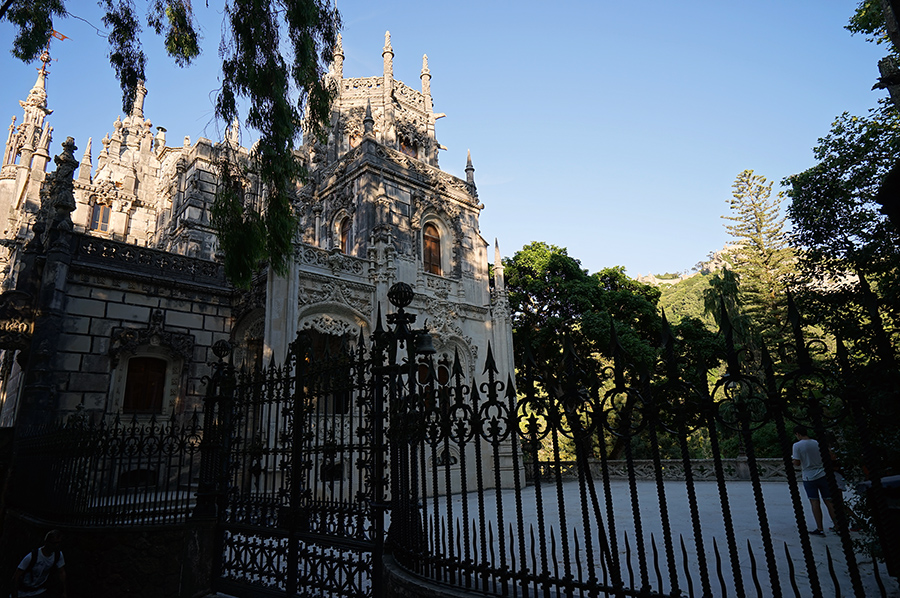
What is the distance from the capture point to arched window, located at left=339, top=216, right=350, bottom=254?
1967 centimetres

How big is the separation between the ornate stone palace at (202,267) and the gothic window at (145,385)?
0.04 meters

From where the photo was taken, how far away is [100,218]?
26219 mm

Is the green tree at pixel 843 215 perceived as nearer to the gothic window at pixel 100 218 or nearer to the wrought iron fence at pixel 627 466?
the wrought iron fence at pixel 627 466

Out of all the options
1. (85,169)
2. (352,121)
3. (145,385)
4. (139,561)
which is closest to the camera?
(139,561)

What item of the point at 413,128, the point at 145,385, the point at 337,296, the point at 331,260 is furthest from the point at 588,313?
the point at 145,385

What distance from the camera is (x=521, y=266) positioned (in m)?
27.2

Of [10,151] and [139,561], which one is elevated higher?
[10,151]

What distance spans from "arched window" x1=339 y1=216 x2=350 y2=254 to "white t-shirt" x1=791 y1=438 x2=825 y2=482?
15.8m

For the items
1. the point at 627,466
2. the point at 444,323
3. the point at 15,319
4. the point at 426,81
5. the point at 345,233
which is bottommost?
the point at 627,466

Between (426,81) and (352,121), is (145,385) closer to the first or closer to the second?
(352,121)

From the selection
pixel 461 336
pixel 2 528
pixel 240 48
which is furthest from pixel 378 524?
Result: pixel 461 336

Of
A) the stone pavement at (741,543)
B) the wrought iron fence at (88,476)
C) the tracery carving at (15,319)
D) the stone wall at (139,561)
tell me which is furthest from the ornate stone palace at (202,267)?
the stone pavement at (741,543)

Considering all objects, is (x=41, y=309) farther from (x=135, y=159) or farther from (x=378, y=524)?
(x=135, y=159)

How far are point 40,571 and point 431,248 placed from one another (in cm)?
1574
